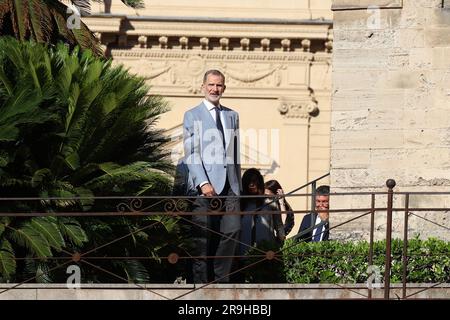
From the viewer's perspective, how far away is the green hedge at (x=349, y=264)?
15.9 m

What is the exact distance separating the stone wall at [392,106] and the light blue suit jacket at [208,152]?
1511 millimetres

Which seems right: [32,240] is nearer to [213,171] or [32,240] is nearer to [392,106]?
[213,171]

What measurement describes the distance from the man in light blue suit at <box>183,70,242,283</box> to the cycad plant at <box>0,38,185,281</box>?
18.9 inches

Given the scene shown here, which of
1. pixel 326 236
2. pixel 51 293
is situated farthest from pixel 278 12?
pixel 51 293

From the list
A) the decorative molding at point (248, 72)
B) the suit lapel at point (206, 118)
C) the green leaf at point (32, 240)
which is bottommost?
the green leaf at point (32, 240)

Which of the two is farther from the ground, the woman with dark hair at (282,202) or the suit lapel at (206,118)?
the suit lapel at (206,118)

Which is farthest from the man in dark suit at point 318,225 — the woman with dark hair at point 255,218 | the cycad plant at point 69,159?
the cycad plant at point 69,159

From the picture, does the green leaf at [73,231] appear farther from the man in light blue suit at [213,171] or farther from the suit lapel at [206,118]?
the suit lapel at [206,118]

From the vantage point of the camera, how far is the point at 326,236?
1747 cm

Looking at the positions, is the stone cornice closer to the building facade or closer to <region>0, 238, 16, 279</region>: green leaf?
the building facade

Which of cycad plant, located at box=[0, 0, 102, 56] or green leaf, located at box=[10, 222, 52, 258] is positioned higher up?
cycad plant, located at box=[0, 0, 102, 56]

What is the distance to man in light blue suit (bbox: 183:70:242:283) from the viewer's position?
621 inches

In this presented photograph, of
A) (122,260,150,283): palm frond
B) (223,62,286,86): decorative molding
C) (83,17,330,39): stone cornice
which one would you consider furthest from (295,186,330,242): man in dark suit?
(223,62,286,86): decorative molding

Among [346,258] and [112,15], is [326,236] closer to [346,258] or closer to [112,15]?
[346,258]
